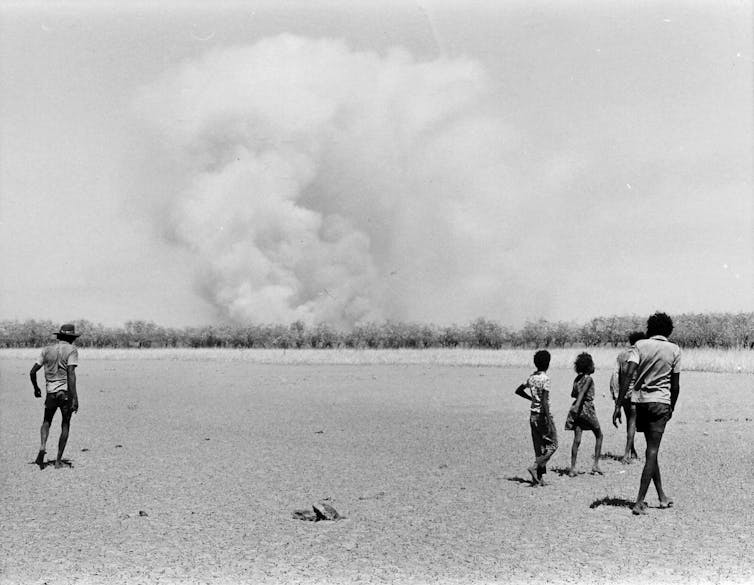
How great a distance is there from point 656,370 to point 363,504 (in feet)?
11.8

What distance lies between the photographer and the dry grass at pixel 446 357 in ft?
121

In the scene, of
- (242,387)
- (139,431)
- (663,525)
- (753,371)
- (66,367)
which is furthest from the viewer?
(753,371)

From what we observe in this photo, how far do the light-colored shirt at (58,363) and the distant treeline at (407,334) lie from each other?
162ft

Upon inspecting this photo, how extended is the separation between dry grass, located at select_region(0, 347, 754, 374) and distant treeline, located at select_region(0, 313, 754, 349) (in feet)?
47.7

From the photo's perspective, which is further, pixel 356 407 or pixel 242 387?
pixel 242 387

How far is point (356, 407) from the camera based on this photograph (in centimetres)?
2144

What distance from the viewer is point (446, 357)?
157 feet

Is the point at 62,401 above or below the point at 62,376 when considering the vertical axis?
below

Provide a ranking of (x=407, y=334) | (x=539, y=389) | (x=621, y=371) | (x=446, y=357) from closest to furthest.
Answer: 1. (x=539, y=389)
2. (x=621, y=371)
3. (x=446, y=357)
4. (x=407, y=334)

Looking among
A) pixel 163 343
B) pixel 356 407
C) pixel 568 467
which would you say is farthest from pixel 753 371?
pixel 163 343

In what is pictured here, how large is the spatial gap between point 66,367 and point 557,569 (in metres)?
7.92

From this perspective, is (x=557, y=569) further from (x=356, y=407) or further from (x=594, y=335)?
(x=594, y=335)

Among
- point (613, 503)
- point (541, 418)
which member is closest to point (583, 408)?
point (541, 418)

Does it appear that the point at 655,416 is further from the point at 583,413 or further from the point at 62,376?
the point at 62,376
